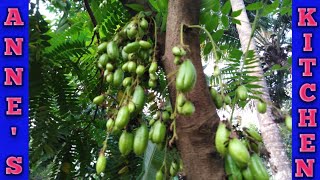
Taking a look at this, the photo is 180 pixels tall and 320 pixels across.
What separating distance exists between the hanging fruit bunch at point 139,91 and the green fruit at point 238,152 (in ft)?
0.34

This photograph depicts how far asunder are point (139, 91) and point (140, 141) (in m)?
0.11

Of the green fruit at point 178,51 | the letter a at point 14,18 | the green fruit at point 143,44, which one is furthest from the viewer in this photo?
the letter a at point 14,18

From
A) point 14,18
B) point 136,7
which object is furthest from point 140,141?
point 14,18

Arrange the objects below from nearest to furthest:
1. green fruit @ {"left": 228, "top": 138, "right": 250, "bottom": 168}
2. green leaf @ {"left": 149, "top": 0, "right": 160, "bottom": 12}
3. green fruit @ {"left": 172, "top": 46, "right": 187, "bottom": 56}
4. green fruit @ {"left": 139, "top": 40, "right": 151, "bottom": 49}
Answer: green fruit @ {"left": 228, "top": 138, "right": 250, "bottom": 168} → green fruit @ {"left": 172, "top": 46, "right": 187, "bottom": 56} → green fruit @ {"left": 139, "top": 40, "right": 151, "bottom": 49} → green leaf @ {"left": 149, "top": 0, "right": 160, "bottom": 12}

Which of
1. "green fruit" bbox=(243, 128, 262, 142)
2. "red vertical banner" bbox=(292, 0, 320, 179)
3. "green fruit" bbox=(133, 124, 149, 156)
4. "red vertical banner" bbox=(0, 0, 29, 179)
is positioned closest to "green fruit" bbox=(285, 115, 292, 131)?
"green fruit" bbox=(243, 128, 262, 142)

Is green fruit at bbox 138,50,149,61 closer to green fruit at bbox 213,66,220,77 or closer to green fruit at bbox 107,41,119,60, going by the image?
green fruit at bbox 107,41,119,60

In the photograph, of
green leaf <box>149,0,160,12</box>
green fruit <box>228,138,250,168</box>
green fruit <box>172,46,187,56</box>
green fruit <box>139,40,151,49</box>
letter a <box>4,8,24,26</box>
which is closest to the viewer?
green fruit <box>228,138,250,168</box>

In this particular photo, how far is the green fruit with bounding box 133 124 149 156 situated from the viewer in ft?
3.04

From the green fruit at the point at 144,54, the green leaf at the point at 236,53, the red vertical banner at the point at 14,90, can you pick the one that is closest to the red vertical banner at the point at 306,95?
the green leaf at the point at 236,53

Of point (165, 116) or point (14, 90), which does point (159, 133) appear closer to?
point (165, 116)

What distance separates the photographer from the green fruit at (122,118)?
0.91 meters

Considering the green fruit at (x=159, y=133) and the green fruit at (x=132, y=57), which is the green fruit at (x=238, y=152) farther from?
the green fruit at (x=132, y=57)

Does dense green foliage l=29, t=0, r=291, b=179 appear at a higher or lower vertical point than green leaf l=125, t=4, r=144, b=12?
lower

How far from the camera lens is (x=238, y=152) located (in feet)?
2.59
